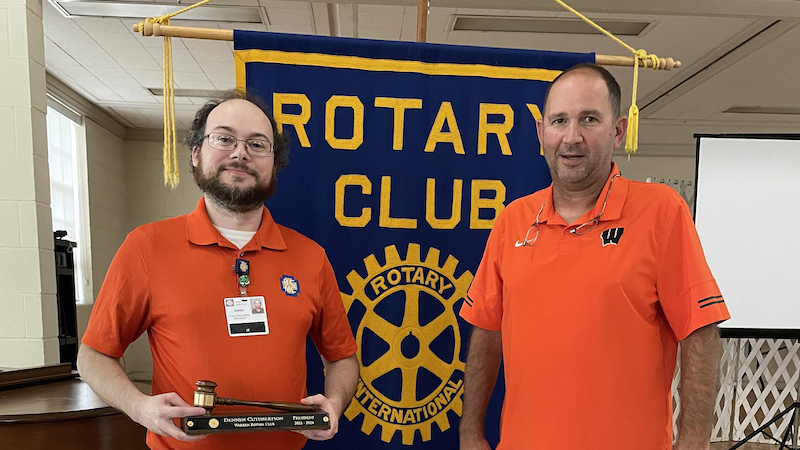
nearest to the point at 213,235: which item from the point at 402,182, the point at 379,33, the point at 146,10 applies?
the point at 402,182

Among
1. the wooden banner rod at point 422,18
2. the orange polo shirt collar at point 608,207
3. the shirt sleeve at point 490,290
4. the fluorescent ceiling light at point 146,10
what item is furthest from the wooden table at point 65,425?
the fluorescent ceiling light at point 146,10

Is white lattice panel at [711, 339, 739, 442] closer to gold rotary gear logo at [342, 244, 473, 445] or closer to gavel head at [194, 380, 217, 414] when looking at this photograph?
gold rotary gear logo at [342, 244, 473, 445]

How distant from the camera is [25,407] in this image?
166 cm

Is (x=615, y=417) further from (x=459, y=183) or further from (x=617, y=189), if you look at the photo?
(x=459, y=183)

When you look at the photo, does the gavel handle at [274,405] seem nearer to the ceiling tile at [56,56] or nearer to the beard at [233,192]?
the beard at [233,192]

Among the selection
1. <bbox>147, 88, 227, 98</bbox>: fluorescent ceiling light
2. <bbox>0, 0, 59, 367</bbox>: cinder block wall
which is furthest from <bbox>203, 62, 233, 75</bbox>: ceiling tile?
<bbox>0, 0, 59, 367</bbox>: cinder block wall

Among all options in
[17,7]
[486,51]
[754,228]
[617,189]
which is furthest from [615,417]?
[17,7]

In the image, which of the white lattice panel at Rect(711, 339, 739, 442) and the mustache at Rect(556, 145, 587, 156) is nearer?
the mustache at Rect(556, 145, 587, 156)

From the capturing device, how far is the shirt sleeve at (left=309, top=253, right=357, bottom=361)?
5.08ft

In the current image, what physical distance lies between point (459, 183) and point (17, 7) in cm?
248

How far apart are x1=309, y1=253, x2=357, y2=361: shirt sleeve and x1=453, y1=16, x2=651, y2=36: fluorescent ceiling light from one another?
10.9 feet

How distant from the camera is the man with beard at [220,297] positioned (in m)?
1.31

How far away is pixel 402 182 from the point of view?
1.94 meters

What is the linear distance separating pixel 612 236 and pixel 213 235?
3.37ft
